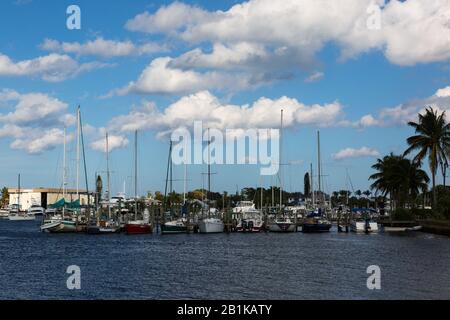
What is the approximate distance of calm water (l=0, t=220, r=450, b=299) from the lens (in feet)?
121

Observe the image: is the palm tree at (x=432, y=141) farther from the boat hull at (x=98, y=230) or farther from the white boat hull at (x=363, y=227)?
the boat hull at (x=98, y=230)

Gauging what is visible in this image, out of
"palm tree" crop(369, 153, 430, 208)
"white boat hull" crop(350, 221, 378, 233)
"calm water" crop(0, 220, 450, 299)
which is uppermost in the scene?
"palm tree" crop(369, 153, 430, 208)

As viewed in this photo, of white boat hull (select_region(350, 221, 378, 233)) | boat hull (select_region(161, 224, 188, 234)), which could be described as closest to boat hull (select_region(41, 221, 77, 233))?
boat hull (select_region(161, 224, 188, 234))

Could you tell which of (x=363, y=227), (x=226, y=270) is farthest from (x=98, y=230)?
(x=226, y=270)

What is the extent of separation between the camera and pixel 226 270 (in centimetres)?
4831

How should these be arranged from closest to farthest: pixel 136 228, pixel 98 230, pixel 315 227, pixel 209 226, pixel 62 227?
pixel 136 228 → pixel 98 230 → pixel 209 226 → pixel 62 227 → pixel 315 227

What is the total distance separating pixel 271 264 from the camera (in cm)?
5241

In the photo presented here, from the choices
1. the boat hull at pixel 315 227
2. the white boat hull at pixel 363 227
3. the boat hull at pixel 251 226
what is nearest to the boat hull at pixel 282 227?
the boat hull at pixel 251 226

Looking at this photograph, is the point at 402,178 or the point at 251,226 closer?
the point at 251,226

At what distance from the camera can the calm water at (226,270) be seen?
36844 millimetres

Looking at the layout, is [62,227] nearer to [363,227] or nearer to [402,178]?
[363,227]

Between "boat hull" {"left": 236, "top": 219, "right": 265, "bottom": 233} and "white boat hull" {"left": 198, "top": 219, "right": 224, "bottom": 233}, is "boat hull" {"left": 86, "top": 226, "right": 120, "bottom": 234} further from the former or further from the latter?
"boat hull" {"left": 236, "top": 219, "right": 265, "bottom": 233}
